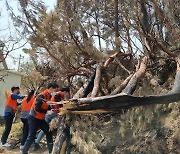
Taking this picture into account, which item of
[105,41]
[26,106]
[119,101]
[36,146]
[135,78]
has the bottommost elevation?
[36,146]

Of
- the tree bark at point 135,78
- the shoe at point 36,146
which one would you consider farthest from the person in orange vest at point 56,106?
the tree bark at point 135,78

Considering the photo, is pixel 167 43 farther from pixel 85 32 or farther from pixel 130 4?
pixel 85 32

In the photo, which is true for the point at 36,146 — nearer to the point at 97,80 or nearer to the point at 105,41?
the point at 97,80

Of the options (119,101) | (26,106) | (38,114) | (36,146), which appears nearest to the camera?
(119,101)

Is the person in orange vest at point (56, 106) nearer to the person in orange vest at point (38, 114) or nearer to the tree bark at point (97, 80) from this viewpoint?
the person in orange vest at point (38, 114)

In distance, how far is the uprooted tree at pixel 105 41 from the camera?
7.16m

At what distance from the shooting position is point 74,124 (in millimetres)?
6316

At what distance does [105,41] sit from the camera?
28.2 ft

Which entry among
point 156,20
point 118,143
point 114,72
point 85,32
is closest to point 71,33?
point 85,32

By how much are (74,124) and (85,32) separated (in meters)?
2.74

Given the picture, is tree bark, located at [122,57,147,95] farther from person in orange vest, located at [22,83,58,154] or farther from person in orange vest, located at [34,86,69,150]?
person in orange vest, located at [22,83,58,154]

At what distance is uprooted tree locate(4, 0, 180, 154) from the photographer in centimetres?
716

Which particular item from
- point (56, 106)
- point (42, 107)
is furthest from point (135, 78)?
point (42, 107)

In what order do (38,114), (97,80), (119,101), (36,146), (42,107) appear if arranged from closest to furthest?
(119,101), (42,107), (38,114), (97,80), (36,146)
